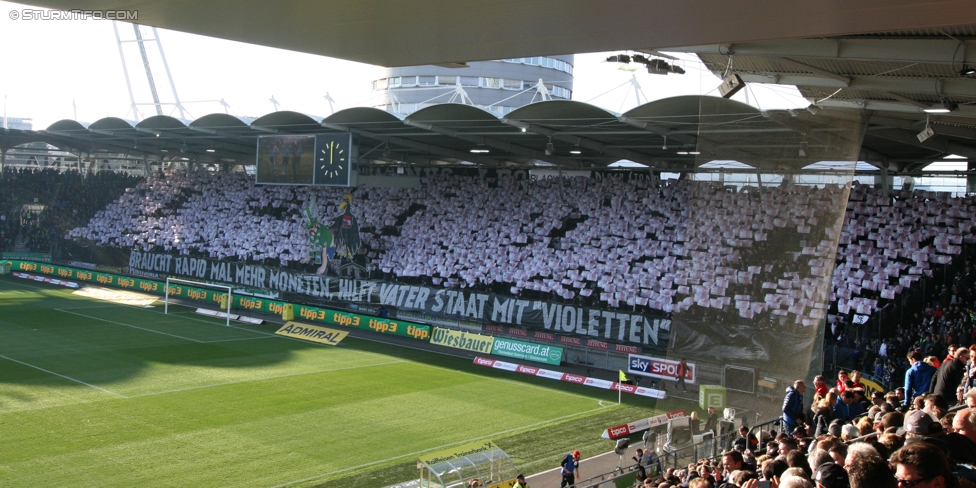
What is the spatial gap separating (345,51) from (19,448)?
15260 millimetres

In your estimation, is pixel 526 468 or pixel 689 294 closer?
pixel 689 294

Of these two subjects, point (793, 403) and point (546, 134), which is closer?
point (793, 403)

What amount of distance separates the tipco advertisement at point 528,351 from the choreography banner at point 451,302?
1.29 metres

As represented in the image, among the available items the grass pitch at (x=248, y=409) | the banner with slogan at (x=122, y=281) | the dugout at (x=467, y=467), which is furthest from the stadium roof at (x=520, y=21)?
the banner with slogan at (x=122, y=281)

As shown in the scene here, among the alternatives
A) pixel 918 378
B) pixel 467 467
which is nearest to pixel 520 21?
pixel 918 378

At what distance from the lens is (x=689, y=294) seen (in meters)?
10.1

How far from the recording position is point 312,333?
3067 centimetres

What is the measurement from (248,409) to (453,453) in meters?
8.41

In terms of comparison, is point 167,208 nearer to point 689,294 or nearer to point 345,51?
point 689,294

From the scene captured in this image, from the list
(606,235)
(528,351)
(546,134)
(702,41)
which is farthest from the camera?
(606,235)

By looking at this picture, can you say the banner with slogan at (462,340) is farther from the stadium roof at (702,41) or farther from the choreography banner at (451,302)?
the stadium roof at (702,41)

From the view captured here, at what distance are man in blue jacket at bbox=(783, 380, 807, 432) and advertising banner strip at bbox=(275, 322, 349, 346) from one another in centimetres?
2124

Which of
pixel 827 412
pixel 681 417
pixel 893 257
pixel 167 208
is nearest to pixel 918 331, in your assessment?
pixel 893 257

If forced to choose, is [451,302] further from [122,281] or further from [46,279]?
[46,279]
